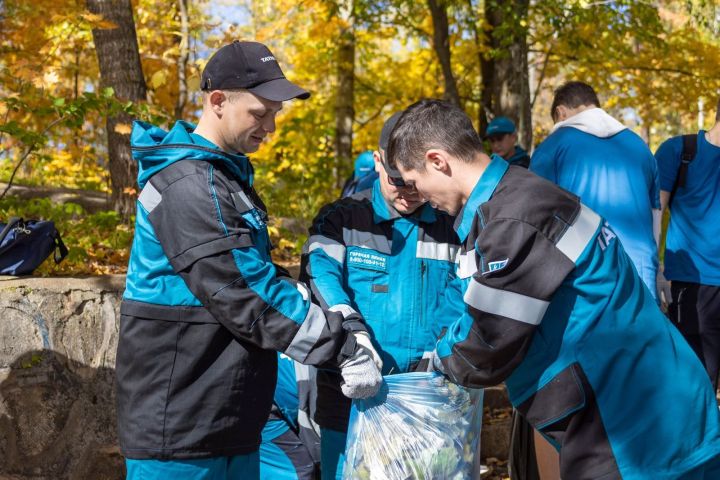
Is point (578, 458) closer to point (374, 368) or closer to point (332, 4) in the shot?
point (374, 368)

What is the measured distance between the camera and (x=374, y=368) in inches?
99.5

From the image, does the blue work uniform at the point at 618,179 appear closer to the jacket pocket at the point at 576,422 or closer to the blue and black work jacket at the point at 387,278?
the blue and black work jacket at the point at 387,278

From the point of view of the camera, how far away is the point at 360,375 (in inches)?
97.7

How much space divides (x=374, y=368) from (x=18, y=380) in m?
2.32

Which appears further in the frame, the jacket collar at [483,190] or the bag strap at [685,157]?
the bag strap at [685,157]

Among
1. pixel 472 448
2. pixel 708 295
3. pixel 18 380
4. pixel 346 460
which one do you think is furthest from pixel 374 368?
pixel 708 295

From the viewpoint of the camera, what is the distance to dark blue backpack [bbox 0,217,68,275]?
4062 millimetres

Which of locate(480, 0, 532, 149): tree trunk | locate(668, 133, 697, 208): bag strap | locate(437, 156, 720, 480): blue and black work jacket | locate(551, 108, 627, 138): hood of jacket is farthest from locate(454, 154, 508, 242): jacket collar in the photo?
locate(480, 0, 532, 149): tree trunk

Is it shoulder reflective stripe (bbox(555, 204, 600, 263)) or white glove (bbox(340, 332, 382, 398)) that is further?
white glove (bbox(340, 332, 382, 398))

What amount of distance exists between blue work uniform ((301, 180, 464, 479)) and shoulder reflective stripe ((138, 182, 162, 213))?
79cm

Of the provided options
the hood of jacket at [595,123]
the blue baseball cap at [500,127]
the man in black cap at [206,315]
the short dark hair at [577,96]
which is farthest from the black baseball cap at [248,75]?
the blue baseball cap at [500,127]

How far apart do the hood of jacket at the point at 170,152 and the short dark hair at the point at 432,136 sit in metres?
0.53

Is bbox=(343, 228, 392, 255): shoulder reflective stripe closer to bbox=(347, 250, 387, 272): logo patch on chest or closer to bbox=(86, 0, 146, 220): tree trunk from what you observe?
bbox=(347, 250, 387, 272): logo patch on chest

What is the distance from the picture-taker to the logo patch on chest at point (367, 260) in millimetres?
2982
